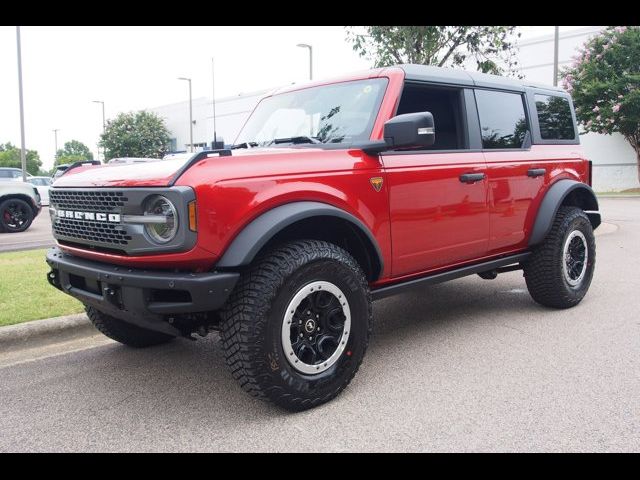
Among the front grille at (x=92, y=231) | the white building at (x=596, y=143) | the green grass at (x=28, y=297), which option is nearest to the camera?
the front grille at (x=92, y=231)

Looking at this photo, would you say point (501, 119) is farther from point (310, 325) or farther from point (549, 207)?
point (310, 325)

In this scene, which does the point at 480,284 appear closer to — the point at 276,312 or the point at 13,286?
the point at 276,312

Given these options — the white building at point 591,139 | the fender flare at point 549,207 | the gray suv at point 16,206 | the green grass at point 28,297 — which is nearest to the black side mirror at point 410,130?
the fender flare at point 549,207

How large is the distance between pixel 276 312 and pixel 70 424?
1.28 m

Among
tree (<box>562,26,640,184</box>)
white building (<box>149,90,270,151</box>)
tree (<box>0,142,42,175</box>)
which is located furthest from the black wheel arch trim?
tree (<box>0,142,42,175</box>)

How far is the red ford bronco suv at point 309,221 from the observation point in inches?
113

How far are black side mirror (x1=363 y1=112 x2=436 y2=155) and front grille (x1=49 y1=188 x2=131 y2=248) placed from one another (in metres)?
1.58

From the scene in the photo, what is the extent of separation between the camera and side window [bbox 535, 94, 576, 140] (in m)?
5.17

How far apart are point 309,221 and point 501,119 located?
229 centimetres

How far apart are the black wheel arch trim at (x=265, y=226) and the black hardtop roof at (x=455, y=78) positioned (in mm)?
1330

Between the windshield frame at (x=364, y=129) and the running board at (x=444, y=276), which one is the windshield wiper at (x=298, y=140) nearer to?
the windshield frame at (x=364, y=129)

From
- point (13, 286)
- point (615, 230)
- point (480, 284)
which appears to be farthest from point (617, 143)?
point (13, 286)

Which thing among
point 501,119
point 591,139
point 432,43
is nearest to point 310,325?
point 501,119

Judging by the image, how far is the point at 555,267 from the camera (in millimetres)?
4973
